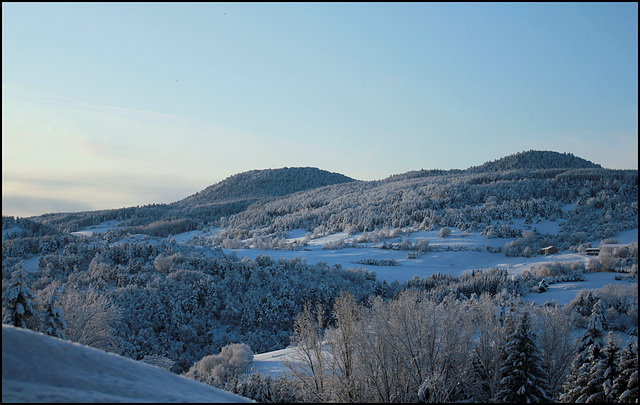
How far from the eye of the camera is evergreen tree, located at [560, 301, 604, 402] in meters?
16.6

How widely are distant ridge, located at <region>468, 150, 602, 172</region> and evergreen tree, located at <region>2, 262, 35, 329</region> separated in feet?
398

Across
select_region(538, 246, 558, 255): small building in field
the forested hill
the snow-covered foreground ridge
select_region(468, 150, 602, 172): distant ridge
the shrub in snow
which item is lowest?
A: the shrub in snow

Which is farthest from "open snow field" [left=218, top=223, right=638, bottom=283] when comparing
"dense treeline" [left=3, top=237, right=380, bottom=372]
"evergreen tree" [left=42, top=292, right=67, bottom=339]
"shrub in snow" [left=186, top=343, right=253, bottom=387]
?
"evergreen tree" [left=42, top=292, right=67, bottom=339]

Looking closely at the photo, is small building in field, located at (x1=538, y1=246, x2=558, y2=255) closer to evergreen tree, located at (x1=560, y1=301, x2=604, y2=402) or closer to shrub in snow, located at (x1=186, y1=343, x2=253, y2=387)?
evergreen tree, located at (x1=560, y1=301, x2=604, y2=402)

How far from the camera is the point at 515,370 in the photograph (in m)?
17.2

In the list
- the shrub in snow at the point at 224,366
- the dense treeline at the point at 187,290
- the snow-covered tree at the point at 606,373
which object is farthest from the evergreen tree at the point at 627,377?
the dense treeline at the point at 187,290

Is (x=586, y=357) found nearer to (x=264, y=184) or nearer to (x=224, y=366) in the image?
(x=224, y=366)

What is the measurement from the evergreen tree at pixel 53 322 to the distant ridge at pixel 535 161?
12020 centimetres

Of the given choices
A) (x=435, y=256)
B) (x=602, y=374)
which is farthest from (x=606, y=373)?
(x=435, y=256)

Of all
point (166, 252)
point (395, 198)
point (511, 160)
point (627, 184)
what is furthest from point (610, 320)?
point (511, 160)

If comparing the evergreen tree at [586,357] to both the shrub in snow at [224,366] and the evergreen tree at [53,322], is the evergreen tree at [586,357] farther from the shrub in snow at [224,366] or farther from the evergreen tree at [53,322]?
the evergreen tree at [53,322]

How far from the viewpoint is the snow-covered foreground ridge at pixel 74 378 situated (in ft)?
21.5

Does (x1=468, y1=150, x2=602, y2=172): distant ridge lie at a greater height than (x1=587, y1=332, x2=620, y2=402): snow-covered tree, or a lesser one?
greater

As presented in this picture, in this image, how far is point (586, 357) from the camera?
55.5 ft
